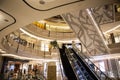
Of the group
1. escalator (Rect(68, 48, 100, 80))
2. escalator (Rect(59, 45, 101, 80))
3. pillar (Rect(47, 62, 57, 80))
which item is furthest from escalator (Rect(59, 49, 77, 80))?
pillar (Rect(47, 62, 57, 80))

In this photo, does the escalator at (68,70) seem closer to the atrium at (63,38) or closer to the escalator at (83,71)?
the atrium at (63,38)

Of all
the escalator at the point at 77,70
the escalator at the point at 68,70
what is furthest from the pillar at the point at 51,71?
the escalator at the point at 68,70

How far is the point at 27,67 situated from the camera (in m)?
15.1

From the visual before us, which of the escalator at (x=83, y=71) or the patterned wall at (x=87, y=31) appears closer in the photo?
the escalator at (x=83, y=71)

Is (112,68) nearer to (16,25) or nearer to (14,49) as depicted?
(14,49)

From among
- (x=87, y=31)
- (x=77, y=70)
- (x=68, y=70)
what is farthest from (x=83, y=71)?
(x=87, y=31)

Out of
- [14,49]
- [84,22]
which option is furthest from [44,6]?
[14,49]

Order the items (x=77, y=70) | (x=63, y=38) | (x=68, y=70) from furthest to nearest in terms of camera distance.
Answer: (x=63, y=38) → (x=77, y=70) → (x=68, y=70)

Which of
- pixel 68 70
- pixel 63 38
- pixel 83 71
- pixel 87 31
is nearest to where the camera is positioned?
pixel 68 70

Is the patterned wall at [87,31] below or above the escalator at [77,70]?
above

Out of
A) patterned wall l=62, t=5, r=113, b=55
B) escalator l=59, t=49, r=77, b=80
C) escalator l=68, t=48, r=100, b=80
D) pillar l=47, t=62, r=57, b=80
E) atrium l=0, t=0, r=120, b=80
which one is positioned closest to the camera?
atrium l=0, t=0, r=120, b=80

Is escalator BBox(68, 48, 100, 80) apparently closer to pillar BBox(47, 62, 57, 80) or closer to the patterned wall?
the patterned wall

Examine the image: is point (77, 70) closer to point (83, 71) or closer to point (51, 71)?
point (83, 71)

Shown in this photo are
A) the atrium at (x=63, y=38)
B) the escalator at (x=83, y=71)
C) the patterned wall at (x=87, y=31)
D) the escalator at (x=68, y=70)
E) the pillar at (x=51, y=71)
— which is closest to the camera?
the atrium at (x=63, y=38)
